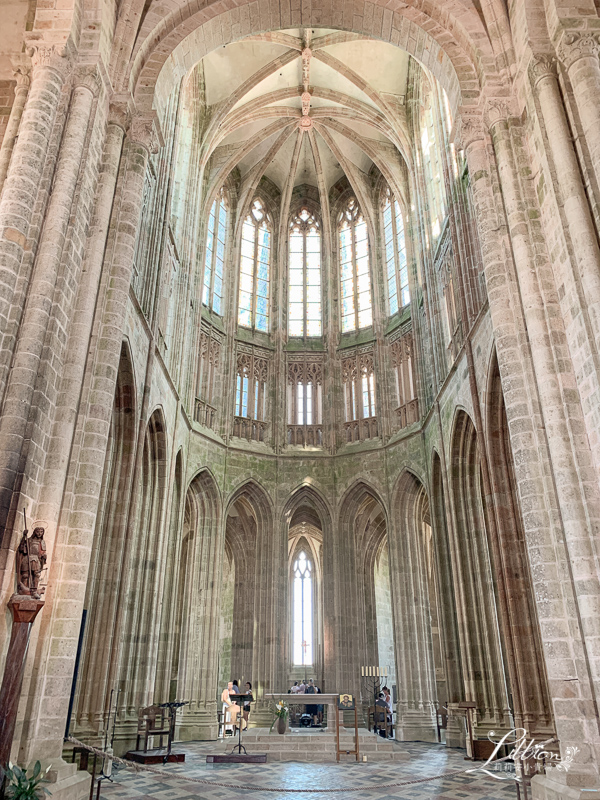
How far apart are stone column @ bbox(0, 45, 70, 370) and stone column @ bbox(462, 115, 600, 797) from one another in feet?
22.2

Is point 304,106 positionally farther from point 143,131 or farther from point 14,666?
point 14,666

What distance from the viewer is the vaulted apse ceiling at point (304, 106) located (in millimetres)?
19484

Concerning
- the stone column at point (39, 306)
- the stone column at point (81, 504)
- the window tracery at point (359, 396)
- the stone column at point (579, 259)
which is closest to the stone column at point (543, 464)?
the stone column at point (579, 259)

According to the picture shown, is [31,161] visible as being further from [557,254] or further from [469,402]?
[469,402]

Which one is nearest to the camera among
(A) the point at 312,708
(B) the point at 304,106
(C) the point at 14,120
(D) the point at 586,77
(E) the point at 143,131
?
(D) the point at 586,77

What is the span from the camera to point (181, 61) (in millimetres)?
12516

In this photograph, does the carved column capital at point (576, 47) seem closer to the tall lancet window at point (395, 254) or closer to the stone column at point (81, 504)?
the stone column at point (81, 504)

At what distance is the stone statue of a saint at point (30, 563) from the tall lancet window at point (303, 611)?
2143cm

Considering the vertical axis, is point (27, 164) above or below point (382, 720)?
above

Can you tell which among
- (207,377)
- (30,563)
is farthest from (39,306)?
(207,377)

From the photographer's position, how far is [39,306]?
7.84 meters

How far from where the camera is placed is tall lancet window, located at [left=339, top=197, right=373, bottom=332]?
901 inches

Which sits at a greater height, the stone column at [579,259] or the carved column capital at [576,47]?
the carved column capital at [576,47]

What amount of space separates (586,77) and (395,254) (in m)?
13.2
